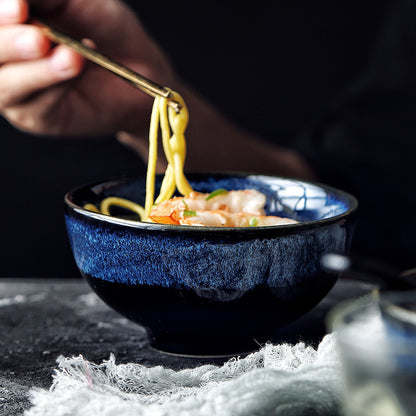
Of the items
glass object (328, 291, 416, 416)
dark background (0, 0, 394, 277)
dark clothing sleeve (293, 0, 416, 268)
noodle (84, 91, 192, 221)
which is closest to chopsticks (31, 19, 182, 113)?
noodle (84, 91, 192, 221)

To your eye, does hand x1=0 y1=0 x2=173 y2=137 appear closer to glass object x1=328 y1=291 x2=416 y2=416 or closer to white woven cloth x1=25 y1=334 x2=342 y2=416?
white woven cloth x1=25 y1=334 x2=342 y2=416

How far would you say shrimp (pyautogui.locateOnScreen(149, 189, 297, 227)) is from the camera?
809 millimetres

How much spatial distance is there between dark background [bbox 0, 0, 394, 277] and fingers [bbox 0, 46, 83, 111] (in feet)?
3.10

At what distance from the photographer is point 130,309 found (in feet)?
2.49

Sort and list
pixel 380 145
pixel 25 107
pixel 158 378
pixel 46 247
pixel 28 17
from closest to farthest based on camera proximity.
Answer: pixel 158 378 → pixel 28 17 → pixel 25 107 → pixel 380 145 → pixel 46 247

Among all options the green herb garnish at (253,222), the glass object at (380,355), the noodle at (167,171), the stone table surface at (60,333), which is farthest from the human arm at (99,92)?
the glass object at (380,355)

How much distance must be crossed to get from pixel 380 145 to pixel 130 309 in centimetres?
116

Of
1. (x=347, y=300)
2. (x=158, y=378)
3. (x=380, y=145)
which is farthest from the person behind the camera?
(x=380, y=145)

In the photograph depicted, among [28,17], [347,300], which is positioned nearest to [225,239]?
[347,300]

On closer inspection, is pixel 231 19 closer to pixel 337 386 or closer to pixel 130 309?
pixel 130 309

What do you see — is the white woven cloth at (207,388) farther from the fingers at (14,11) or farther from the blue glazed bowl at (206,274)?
the fingers at (14,11)

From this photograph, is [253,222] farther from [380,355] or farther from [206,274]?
[380,355]

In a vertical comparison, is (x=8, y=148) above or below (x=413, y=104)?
below

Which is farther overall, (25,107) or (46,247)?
(46,247)
